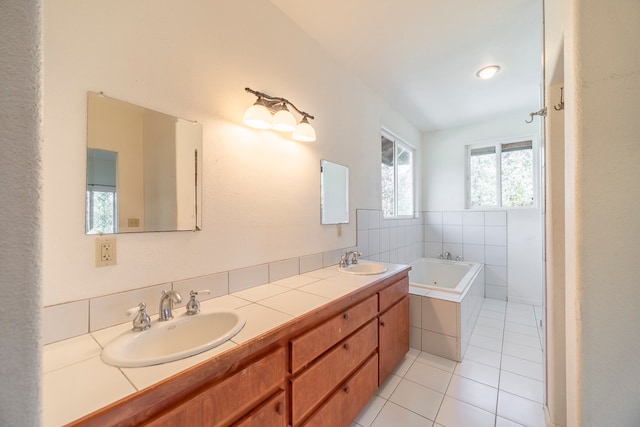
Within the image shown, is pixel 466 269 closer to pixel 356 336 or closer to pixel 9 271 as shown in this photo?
pixel 356 336

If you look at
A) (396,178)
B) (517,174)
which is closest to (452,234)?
(517,174)

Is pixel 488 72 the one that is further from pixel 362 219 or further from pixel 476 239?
pixel 476 239

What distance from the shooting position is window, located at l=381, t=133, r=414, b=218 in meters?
3.06

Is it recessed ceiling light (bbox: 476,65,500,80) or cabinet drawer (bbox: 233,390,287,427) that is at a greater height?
recessed ceiling light (bbox: 476,65,500,80)

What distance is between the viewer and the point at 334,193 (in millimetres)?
2104

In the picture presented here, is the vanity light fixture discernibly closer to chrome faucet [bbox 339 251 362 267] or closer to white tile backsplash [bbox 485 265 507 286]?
chrome faucet [bbox 339 251 362 267]

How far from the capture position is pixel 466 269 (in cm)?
335

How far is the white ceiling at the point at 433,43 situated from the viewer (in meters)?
1.59

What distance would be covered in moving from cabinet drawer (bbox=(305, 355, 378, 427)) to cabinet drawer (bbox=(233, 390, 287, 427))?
0.67 ft

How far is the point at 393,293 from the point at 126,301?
5.02 feet

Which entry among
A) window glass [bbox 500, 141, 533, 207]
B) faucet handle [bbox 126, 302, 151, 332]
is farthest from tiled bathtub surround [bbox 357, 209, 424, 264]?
faucet handle [bbox 126, 302, 151, 332]

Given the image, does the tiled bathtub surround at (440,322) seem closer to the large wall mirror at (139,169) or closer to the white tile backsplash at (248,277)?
the white tile backsplash at (248,277)

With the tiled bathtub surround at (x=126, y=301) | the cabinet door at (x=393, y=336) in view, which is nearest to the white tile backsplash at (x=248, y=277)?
the tiled bathtub surround at (x=126, y=301)

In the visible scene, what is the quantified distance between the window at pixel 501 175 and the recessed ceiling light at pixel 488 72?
1.46 m
